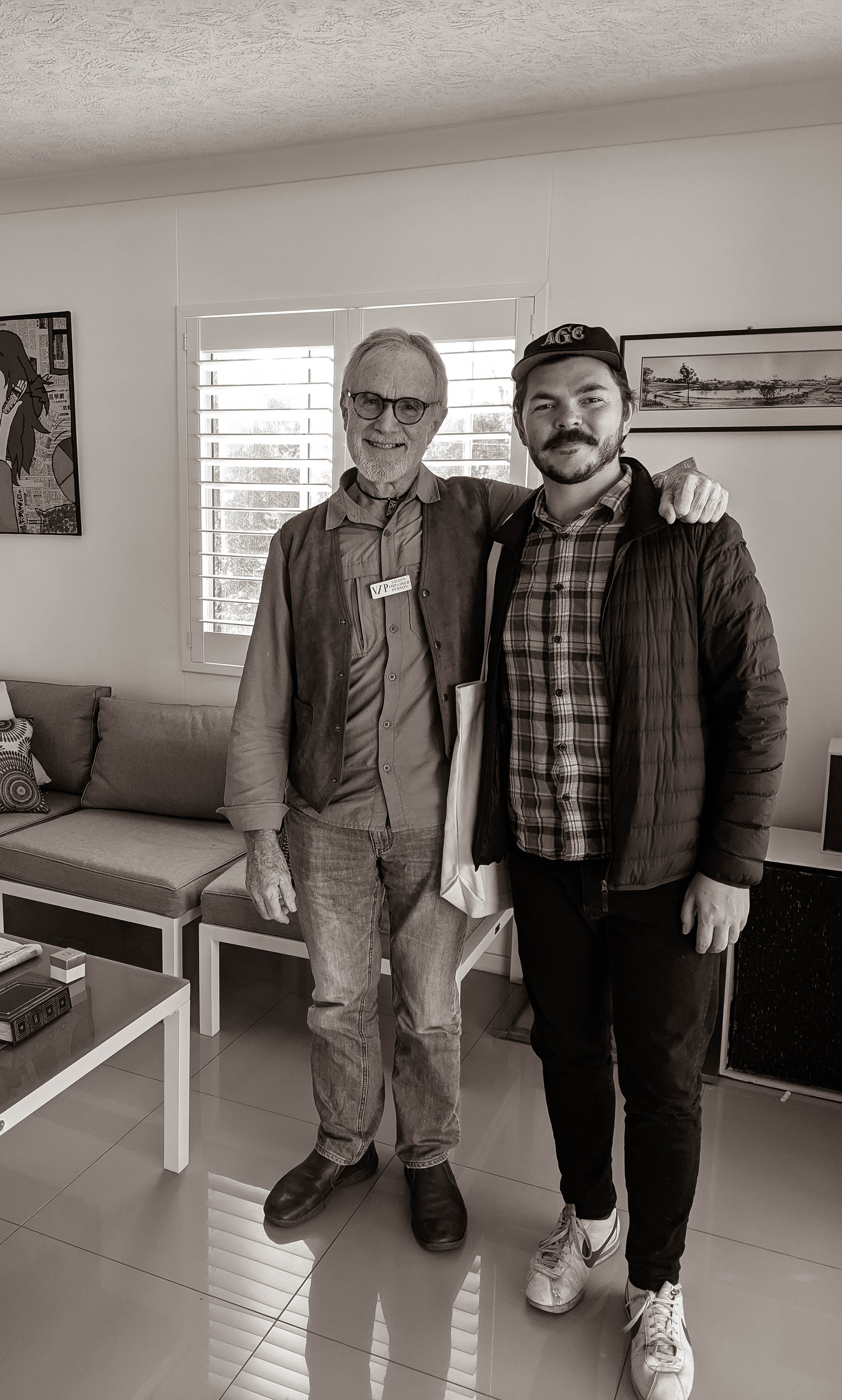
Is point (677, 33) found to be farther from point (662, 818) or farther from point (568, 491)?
point (662, 818)

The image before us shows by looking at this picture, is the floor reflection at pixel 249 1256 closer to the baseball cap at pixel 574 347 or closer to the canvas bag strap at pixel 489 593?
the canvas bag strap at pixel 489 593

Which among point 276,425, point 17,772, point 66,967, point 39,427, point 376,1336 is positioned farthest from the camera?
point 39,427

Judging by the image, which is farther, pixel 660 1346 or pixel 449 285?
A: pixel 449 285

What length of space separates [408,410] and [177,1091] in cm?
154

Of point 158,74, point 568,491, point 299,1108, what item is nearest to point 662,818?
point 568,491

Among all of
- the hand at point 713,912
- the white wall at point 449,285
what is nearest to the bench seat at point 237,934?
the white wall at point 449,285

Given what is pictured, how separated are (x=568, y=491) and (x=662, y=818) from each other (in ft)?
1.87

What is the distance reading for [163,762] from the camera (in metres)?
3.39

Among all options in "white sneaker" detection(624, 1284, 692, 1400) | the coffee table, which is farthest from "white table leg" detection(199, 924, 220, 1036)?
"white sneaker" detection(624, 1284, 692, 1400)

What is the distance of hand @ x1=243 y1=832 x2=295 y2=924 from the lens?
1.94 m

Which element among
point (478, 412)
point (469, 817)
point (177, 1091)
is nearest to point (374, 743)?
point (469, 817)

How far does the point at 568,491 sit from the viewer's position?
165 centimetres

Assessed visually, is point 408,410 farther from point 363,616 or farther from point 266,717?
point 266,717

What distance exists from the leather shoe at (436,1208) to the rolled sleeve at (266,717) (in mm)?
797
